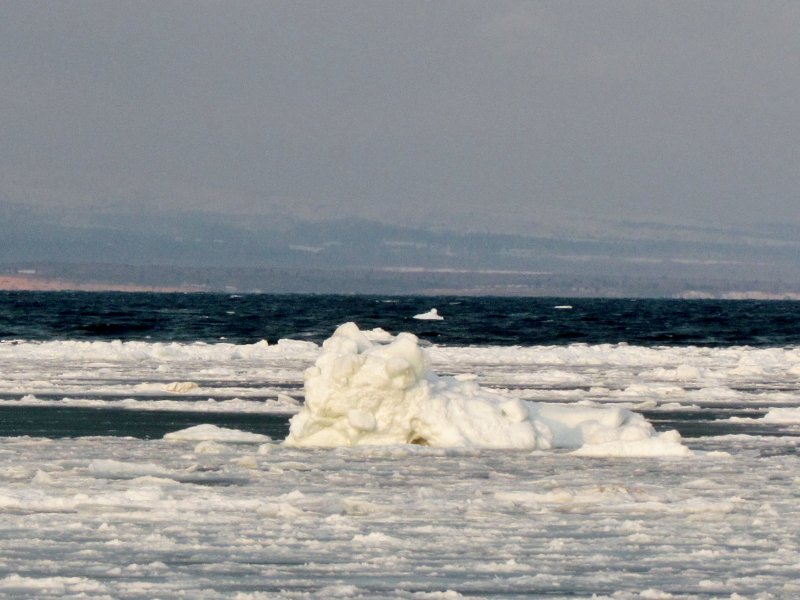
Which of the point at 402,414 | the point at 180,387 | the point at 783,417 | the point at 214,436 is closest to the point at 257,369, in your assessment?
the point at 180,387

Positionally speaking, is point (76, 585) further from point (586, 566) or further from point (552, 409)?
point (552, 409)

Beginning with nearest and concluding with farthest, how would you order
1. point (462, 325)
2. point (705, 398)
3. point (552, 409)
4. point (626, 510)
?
1. point (626, 510)
2. point (552, 409)
3. point (705, 398)
4. point (462, 325)

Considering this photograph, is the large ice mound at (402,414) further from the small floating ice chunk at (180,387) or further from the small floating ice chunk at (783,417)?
the small floating ice chunk at (180,387)

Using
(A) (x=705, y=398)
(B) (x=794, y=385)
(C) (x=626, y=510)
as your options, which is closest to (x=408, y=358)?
(C) (x=626, y=510)

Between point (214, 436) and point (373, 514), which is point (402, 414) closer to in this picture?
point (214, 436)

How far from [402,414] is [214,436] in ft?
8.26

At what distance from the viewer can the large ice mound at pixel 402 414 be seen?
55.0 feet

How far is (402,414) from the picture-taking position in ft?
55.7

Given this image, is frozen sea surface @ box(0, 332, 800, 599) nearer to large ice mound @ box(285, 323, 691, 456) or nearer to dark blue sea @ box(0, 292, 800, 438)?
dark blue sea @ box(0, 292, 800, 438)

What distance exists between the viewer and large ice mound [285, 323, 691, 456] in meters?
16.8

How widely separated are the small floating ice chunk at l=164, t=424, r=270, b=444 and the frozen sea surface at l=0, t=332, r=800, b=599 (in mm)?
45

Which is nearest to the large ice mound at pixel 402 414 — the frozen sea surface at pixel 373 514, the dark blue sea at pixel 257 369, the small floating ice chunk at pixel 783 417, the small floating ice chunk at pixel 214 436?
the frozen sea surface at pixel 373 514

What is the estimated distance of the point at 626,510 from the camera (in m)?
11.6

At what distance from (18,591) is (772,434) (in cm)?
1312
